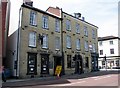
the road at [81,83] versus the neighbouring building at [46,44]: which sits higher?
the neighbouring building at [46,44]

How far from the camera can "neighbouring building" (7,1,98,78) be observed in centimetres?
2694

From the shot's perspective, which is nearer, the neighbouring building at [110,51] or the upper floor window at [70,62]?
the upper floor window at [70,62]

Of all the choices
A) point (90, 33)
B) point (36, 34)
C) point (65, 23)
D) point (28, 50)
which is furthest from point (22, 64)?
point (90, 33)

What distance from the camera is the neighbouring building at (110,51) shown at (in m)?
66.0

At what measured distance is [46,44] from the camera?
30438 mm

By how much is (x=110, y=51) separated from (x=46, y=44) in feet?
135

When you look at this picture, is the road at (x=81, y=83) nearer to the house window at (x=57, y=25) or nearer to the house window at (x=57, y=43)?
the house window at (x=57, y=43)

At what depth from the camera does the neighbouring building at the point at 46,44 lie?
26938 mm

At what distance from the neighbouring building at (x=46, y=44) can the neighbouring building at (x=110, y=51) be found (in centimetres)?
2694

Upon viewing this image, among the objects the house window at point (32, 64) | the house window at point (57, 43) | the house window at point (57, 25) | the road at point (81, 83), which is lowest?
the road at point (81, 83)

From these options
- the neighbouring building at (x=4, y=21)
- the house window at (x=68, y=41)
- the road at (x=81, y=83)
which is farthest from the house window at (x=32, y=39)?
the road at (x=81, y=83)

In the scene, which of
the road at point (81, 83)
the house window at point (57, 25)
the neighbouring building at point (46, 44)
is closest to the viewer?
the road at point (81, 83)

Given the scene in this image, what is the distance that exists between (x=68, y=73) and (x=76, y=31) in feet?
26.0

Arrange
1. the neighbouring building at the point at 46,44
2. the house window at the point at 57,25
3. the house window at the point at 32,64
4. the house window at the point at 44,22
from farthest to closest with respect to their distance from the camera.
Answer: the house window at the point at 57,25 < the house window at the point at 44,22 < the house window at the point at 32,64 < the neighbouring building at the point at 46,44
